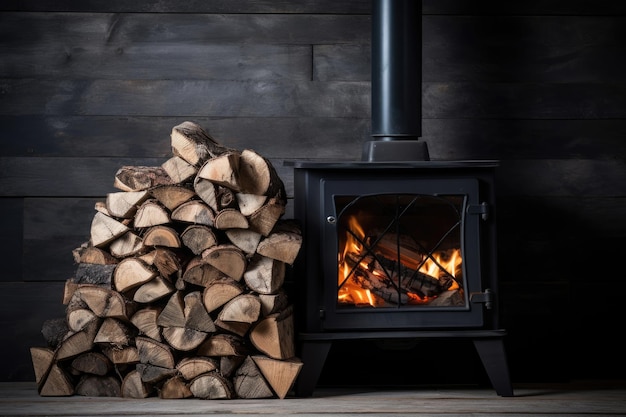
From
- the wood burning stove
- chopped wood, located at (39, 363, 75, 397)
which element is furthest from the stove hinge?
chopped wood, located at (39, 363, 75, 397)

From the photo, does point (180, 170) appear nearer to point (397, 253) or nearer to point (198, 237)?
point (198, 237)

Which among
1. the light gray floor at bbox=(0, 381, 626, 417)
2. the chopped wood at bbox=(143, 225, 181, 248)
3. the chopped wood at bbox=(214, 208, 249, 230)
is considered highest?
the chopped wood at bbox=(214, 208, 249, 230)

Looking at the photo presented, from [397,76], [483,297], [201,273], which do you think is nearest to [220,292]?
[201,273]

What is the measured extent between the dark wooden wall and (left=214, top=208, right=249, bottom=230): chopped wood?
1.92 feet

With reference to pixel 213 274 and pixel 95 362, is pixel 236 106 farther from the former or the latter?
pixel 95 362

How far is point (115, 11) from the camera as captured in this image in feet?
9.78

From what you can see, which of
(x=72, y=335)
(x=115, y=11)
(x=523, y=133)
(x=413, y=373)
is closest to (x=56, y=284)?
(x=72, y=335)

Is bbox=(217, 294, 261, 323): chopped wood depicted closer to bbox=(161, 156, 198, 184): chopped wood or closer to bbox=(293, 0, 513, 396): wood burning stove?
bbox=(293, 0, 513, 396): wood burning stove

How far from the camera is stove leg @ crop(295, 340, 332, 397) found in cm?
254

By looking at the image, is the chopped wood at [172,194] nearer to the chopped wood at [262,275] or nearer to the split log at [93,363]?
the chopped wood at [262,275]

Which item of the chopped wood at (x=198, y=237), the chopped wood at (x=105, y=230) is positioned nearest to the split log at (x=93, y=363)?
the chopped wood at (x=105, y=230)

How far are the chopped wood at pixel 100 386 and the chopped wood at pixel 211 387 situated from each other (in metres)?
0.24

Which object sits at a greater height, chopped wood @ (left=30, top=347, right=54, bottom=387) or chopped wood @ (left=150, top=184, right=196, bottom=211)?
chopped wood @ (left=150, top=184, right=196, bottom=211)

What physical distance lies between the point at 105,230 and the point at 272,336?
1.90ft
